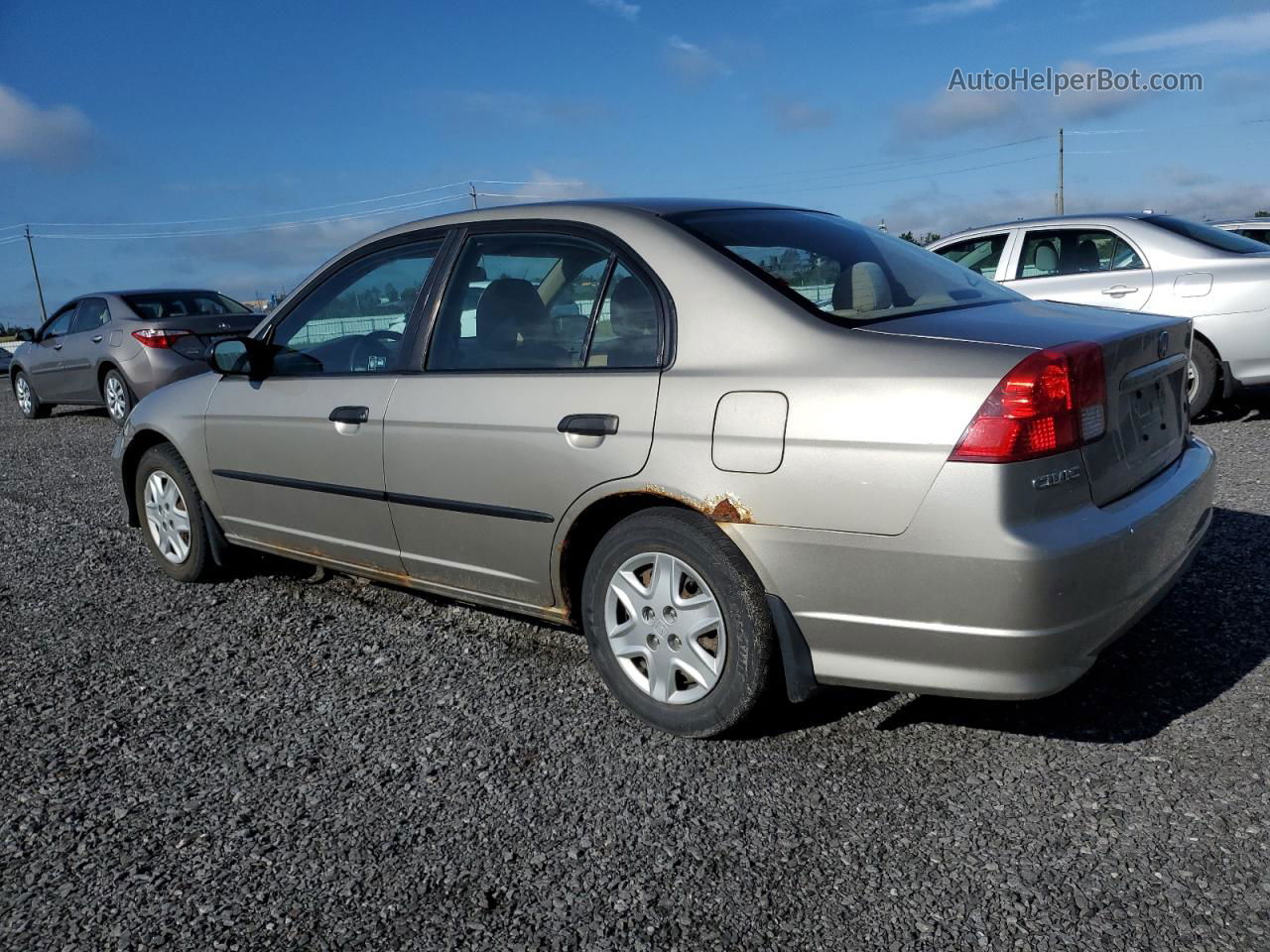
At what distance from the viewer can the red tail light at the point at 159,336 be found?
11.5 metres

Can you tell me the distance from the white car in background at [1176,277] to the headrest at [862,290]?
4666 mm

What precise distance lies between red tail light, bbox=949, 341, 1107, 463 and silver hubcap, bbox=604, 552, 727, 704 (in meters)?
0.91

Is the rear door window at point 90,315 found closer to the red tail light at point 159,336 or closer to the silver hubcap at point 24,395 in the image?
the red tail light at point 159,336

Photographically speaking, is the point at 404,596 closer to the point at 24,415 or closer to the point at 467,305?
the point at 467,305

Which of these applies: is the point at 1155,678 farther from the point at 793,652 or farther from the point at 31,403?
the point at 31,403

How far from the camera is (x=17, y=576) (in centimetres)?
556

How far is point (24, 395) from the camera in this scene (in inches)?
567

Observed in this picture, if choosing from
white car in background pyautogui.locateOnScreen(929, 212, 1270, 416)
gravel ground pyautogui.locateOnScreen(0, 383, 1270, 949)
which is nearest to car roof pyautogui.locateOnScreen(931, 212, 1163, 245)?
white car in background pyautogui.locateOnScreen(929, 212, 1270, 416)

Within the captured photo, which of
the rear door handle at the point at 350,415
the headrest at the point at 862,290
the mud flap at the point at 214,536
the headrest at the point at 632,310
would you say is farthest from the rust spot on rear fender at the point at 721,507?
the mud flap at the point at 214,536

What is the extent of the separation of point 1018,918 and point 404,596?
3.22 metres

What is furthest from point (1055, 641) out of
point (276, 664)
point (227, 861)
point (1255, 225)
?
point (1255, 225)

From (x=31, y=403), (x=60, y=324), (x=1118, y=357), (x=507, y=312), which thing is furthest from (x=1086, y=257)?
(x=31, y=403)

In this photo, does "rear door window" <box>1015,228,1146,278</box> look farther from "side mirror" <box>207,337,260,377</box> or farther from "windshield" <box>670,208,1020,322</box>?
"side mirror" <box>207,337,260,377</box>

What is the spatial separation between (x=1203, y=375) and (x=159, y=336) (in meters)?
10.1
